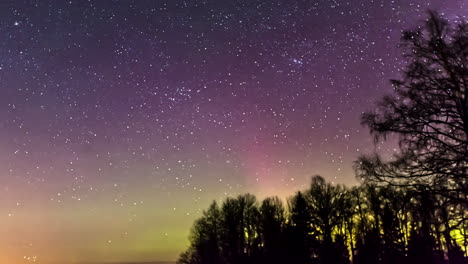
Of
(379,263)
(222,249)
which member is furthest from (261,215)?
(379,263)

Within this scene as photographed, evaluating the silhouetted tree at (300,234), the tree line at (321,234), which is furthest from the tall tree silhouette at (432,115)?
the silhouetted tree at (300,234)

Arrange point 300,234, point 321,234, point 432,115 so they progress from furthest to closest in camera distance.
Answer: point 321,234 → point 300,234 → point 432,115

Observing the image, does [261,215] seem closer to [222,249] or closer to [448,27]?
[222,249]

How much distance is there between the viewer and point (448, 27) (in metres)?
12.3

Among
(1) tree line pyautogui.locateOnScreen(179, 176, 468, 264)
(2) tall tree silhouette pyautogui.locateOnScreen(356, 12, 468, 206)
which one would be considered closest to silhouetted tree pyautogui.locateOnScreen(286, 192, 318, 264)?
(1) tree line pyautogui.locateOnScreen(179, 176, 468, 264)

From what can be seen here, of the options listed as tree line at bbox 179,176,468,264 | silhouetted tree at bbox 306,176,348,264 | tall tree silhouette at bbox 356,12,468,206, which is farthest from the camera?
silhouetted tree at bbox 306,176,348,264

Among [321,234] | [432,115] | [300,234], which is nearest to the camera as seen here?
[432,115]

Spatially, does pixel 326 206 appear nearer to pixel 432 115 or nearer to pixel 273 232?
pixel 273 232

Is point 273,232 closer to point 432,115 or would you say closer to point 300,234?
point 300,234

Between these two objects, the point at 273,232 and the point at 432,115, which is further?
the point at 273,232

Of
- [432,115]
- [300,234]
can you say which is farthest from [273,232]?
[432,115]

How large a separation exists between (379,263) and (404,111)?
38.2m

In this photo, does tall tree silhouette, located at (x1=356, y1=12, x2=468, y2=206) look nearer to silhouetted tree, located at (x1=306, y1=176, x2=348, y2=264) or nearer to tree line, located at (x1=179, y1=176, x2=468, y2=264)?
tree line, located at (x1=179, y1=176, x2=468, y2=264)

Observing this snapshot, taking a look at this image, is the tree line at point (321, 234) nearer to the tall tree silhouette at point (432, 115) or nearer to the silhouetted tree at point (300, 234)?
the silhouetted tree at point (300, 234)
